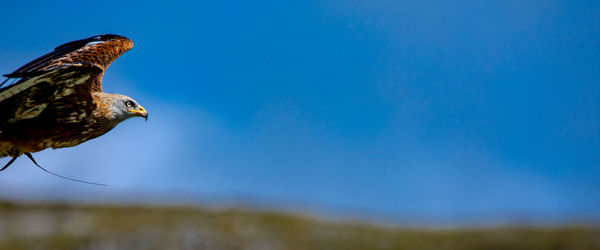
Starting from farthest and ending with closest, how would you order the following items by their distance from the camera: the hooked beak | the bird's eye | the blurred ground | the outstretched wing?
1. the blurred ground
2. the hooked beak
3. the bird's eye
4. the outstretched wing

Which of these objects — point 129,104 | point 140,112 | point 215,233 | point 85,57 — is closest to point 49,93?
point 129,104

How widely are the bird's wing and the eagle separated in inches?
0.5

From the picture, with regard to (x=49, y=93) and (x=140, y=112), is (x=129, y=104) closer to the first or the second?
(x=140, y=112)

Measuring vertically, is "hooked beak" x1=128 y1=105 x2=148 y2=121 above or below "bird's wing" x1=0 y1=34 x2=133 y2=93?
below

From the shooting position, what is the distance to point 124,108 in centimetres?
891

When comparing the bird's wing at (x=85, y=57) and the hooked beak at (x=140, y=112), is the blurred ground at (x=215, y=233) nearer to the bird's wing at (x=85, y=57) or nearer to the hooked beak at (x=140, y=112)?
the bird's wing at (x=85, y=57)

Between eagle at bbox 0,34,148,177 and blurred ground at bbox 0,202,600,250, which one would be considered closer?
eagle at bbox 0,34,148,177

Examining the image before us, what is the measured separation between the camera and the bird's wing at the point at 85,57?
7945mm

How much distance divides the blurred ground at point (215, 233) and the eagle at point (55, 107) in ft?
123

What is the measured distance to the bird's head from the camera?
877 cm

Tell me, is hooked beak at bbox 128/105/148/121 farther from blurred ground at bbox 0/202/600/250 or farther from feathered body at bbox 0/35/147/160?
blurred ground at bbox 0/202/600/250

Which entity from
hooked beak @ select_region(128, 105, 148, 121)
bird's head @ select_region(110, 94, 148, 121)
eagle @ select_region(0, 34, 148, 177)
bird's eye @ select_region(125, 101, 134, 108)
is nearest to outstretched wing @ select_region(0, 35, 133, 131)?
eagle @ select_region(0, 34, 148, 177)

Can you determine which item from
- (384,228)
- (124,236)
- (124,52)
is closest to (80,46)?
(124,52)

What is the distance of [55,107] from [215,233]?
41053mm
